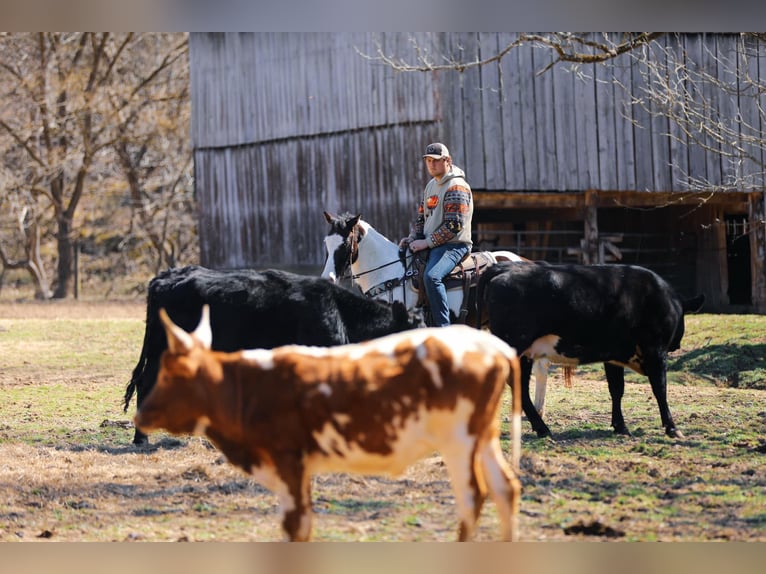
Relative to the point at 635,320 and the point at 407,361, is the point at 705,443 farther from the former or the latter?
the point at 407,361

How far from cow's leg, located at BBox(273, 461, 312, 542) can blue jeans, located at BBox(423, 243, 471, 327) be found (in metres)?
4.29

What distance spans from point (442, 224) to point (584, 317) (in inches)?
59.2

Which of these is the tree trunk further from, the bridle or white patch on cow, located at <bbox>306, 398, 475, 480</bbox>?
white patch on cow, located at <bbox>306, 398, 475, 480</bbox>

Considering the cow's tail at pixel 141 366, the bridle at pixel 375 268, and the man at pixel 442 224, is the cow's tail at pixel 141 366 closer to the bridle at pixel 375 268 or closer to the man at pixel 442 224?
the bridle at pixel 375 268

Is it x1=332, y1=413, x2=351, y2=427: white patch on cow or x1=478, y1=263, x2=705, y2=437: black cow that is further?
x1=478, y1=263, x2=705, y2=437: black cow

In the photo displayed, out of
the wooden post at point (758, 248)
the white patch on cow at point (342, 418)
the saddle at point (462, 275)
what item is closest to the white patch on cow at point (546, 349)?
the saddle at point (462, 275)

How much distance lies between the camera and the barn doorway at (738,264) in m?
20.0

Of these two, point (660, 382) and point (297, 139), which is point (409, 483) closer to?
point (660, 382)

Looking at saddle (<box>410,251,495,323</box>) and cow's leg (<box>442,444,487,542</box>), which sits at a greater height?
saddle (<box>410,251,495,323</box>)

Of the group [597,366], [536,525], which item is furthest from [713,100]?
[536,525]

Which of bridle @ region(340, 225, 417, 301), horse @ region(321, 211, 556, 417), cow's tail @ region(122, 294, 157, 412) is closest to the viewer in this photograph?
cow's tail @ region(122, 294, 157, 412)

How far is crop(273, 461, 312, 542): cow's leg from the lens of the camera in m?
4.96

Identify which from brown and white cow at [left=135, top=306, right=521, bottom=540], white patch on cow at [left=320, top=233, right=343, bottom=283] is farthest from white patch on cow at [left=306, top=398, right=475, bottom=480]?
white patch on cow at [left=320, top=233, right=343, bottom=283]

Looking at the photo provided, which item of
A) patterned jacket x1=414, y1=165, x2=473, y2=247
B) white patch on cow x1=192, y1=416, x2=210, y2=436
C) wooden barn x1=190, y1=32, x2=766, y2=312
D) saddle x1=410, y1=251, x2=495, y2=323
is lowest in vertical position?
white patch on cow x1=192, y1=416, x2=210, y2=436
